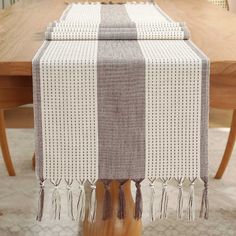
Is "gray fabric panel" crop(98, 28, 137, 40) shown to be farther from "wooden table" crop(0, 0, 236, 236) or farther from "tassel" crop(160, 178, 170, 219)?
"tassel" crop(160, 178, 170, 219)

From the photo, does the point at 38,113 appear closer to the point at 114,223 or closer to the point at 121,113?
the point at 121,113

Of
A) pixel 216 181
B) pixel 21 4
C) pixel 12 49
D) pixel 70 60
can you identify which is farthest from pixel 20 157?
pixel 70 60

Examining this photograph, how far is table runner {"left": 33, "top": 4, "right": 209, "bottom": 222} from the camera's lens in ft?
3.22

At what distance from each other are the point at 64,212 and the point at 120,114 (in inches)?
36.0

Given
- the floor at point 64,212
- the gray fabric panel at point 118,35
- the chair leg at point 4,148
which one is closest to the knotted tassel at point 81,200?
the gray fabric panel at point 118,35

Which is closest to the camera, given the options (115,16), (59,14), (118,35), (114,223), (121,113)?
(121,113)

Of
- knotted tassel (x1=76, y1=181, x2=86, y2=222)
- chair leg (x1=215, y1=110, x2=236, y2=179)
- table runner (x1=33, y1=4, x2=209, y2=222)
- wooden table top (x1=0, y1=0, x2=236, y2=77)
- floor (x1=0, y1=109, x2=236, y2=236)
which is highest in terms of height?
wooden table top (x1=0, y1=0, x2=236, y2=77)

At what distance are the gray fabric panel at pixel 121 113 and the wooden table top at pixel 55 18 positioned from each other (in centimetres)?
16

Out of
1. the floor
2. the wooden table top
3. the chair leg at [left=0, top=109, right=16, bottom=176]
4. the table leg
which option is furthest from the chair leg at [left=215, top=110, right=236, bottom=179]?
the chair leg at [left=0, top=109, right=16, bottom=176]

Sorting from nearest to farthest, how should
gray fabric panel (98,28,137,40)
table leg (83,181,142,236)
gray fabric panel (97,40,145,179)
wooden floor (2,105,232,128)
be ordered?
gray fabric panel (97,40,145,179)
gray fabric panel (98,28,137,40)
table leg (83,181,142,236)
wooden floor (2,105,232,128)

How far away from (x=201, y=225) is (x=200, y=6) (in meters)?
0.90

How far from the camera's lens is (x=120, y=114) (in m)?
1.01

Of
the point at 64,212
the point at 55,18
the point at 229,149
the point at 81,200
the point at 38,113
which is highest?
the point at 55,18

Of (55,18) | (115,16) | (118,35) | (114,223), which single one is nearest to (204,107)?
(118,35)
